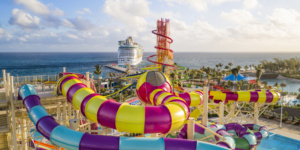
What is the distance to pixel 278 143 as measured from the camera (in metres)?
20.4

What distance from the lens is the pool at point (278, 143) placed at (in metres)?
19.2

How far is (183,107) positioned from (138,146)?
253 centimetres

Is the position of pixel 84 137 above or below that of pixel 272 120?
above

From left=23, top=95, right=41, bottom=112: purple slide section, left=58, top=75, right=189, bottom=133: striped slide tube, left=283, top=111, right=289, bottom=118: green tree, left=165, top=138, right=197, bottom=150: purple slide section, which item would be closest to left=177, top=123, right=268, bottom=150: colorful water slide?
left=58, top=75, right=189, bottom=133: striped slide tube

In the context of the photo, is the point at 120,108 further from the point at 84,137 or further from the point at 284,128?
the point at 284,128

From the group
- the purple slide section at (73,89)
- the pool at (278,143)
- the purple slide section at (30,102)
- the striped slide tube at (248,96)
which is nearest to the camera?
the purple slide section at (73,89)

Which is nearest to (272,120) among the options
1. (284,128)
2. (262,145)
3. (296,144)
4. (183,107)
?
(284,128)

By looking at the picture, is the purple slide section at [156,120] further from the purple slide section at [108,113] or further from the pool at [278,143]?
the pool at [278,143]

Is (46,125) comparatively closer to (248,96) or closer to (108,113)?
(108,113)

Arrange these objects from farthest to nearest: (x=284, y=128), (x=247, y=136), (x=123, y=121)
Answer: (x=284, y=128) → (x=247, y=136) → (x=123, y=121)

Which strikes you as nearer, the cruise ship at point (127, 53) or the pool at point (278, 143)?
the pool at point (278, 143)

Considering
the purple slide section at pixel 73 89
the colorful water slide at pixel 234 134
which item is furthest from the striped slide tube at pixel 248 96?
the purple slide section at pixel 73 89

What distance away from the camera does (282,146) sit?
64.4 feet

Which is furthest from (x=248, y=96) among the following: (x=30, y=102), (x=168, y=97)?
(x=30, y=102)
